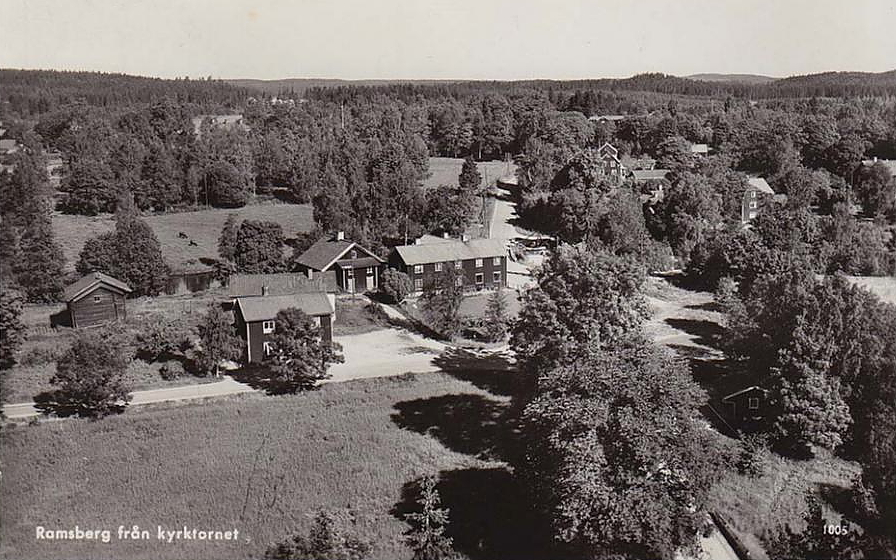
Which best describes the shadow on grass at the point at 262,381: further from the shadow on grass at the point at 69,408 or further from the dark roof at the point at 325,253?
the dark roof at the point at 325,253

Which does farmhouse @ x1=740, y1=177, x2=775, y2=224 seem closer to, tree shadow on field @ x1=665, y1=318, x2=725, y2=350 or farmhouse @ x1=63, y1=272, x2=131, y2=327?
tree shadow on field @ x1=665, y1=318, x2=725, y2=350

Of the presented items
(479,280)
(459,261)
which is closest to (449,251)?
(459,261)

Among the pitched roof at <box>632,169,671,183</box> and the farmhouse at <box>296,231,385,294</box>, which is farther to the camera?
the pitched roof at <box>632,169,671,183</box>

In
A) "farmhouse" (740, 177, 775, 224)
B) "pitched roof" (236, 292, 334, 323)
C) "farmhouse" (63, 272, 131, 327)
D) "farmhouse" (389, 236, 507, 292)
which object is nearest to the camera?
"pitched roof" (236, 292, 334, 323)

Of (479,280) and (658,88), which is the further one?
(658,88)

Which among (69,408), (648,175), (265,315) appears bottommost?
(69,408)

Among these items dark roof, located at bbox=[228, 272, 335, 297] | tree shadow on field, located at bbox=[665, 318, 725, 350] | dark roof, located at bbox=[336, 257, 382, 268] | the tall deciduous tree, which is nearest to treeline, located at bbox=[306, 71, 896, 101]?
tree shadow on field, located at bbox=[665, 318, 725, 350]

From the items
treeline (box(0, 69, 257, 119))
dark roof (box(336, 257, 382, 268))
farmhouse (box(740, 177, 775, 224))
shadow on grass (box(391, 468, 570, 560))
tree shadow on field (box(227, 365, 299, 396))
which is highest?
treeline (box(0, 69, 257, 119))

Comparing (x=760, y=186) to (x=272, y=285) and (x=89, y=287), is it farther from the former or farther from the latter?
(x=89, y=287)
